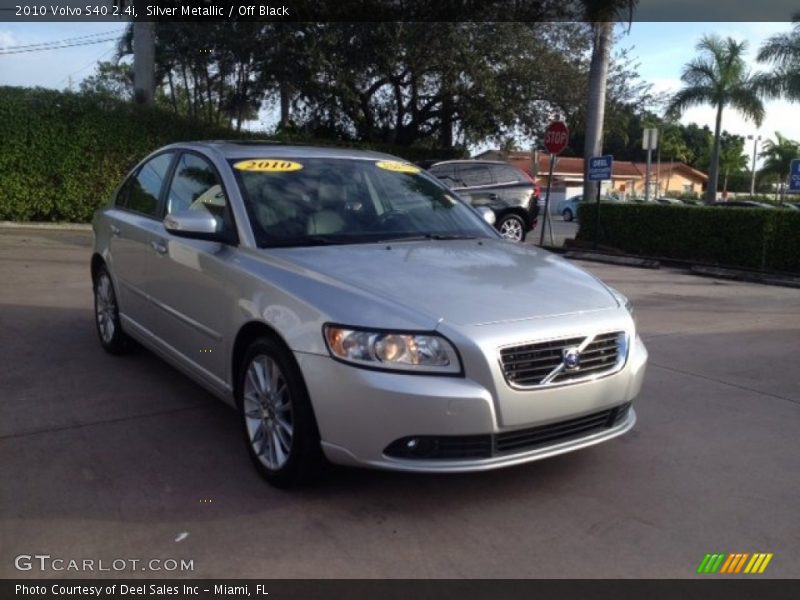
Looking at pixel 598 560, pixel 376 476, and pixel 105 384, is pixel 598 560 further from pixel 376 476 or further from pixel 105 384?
pixel 105 384

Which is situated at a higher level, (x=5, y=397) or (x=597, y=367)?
(x=597, y=367)

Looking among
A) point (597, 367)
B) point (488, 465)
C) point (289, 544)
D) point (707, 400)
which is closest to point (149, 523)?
point (289, 544)

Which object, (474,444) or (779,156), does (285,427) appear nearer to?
(474,444)

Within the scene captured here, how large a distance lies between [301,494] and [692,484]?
189 cm

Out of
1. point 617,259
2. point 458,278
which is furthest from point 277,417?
point 617,259

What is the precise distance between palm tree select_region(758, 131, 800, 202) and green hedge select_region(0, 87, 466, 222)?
54.1m

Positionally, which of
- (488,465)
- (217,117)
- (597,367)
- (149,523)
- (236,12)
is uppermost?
(236,12)

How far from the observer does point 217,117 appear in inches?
943

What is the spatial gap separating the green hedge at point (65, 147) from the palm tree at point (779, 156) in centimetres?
5414

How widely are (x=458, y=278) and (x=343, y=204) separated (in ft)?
3.61

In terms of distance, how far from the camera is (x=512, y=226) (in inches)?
590

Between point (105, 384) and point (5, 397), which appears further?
point (105, 384)

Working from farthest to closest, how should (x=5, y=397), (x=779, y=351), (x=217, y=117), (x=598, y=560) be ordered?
(x=217, y=117) < (x=779, y=351) < (x=5, y=397) < (x=598, y=560)

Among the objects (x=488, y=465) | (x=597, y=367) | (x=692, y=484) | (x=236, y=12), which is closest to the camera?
(x=488, y=465)
